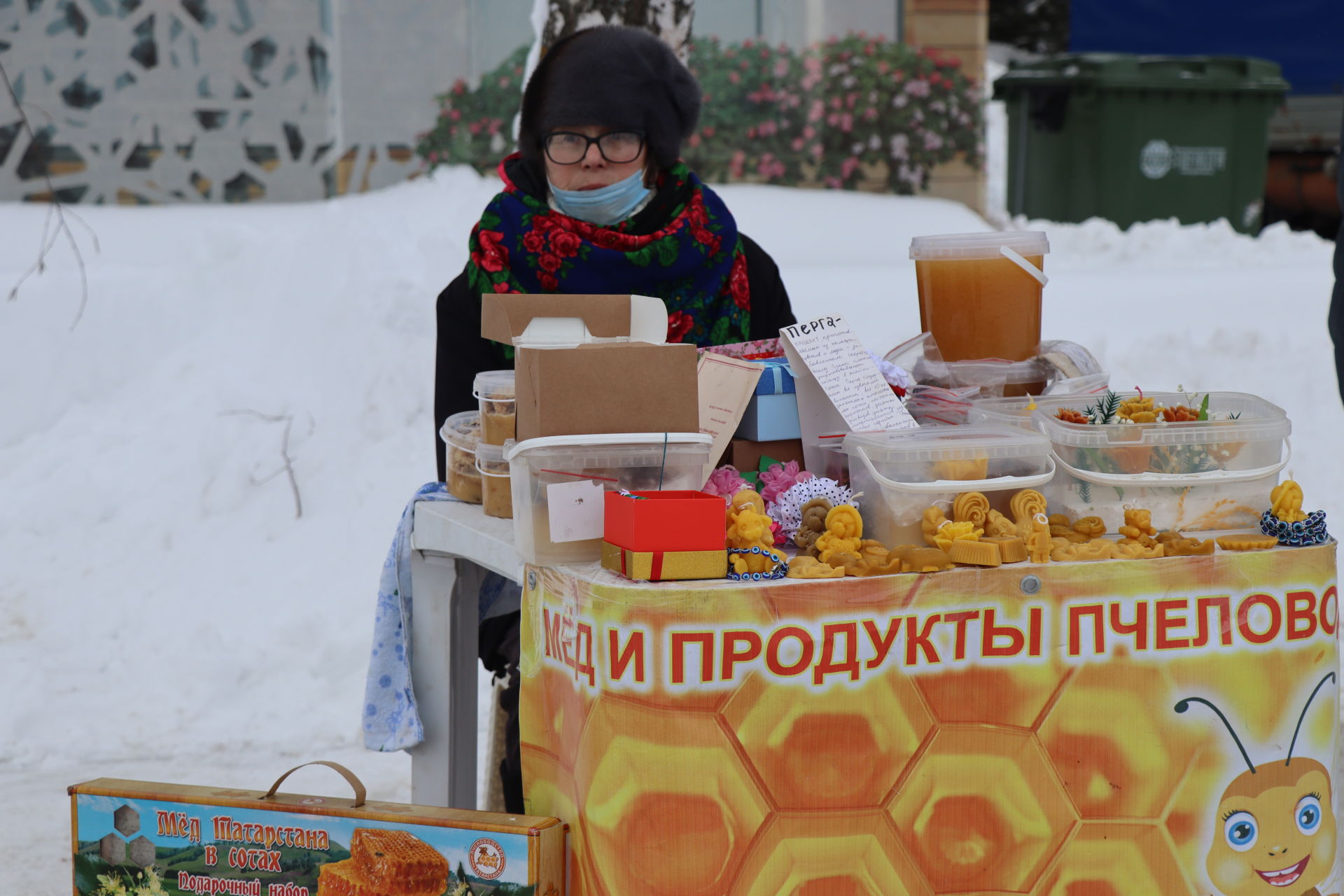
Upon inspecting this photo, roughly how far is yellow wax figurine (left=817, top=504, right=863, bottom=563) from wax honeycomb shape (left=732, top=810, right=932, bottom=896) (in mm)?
323

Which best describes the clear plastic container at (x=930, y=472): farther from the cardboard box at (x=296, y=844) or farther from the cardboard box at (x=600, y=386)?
the cardboard box at (x=296, y=844)

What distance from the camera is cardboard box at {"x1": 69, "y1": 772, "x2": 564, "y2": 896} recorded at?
1688mm

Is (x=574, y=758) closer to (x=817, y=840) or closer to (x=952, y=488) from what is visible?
(x=817, y=840)

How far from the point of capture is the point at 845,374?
206cm

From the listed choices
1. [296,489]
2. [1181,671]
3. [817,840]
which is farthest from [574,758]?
[296,489]

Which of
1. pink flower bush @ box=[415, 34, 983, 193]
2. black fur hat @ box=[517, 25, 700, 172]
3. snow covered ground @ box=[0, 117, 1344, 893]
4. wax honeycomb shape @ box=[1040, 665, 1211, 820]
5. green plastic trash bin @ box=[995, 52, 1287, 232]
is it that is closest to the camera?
wax honeycomb shape @ box=[1040, 665, 1211, 820]

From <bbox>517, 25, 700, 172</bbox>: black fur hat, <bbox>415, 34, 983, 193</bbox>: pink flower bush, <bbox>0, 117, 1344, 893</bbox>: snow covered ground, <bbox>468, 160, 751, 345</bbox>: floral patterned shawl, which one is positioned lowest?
<bbox>0, 117, 1344, 893</bbox>: snow covered ground

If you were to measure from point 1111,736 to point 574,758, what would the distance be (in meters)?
0.68

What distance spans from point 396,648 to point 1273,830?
4.39 feet

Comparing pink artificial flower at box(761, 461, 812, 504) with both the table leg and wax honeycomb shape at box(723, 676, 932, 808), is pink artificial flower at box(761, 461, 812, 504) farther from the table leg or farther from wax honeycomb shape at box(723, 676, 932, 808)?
the table leg

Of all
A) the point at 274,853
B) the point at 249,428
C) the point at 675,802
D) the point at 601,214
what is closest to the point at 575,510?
the point at 675,802

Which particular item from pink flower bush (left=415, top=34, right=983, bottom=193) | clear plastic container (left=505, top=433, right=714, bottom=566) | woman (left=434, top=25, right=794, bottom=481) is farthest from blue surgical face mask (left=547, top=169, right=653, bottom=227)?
pink flower bush (left=415, top=34, right=983, bottom=193)

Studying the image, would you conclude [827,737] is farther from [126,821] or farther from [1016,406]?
[126,821]

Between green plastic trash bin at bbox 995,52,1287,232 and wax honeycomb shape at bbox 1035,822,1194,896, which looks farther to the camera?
green plastic trash bin at bbox 995,52,1287,232
